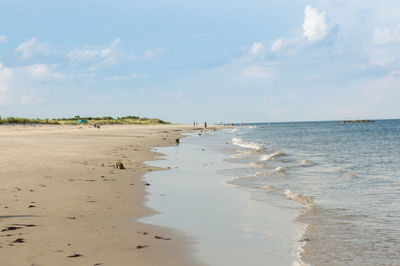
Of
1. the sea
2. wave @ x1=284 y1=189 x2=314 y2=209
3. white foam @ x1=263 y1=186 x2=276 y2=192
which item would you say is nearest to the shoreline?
the sea

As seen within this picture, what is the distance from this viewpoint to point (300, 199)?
44.5ft

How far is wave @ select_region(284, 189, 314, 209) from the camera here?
12.6 metres

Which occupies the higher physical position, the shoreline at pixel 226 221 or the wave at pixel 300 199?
the shoreline at pixel 226 221

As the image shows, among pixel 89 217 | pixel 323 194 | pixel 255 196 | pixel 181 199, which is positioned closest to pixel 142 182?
pixel 181 199

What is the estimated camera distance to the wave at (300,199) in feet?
41.5

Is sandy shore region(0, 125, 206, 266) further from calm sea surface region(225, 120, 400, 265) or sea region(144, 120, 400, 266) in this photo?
calm sea surface region(225, 120, 400, 265)

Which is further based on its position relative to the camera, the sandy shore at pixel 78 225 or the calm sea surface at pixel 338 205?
the calm sea surface at pixel 338 205

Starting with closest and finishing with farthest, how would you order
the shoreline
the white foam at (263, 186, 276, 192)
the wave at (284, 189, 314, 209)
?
the shoreline → the wave at (284, 189, 314, 209) → the white foam at (263, 186, 276, 192)

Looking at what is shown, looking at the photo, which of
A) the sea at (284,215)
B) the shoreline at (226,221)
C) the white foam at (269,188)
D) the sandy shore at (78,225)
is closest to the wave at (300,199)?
the sea at (284,215)

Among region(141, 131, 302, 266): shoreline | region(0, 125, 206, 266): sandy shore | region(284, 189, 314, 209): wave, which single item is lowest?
region(284, 189, 314, 209): wave

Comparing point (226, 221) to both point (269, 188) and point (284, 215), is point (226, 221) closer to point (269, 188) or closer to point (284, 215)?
point (284, 215)

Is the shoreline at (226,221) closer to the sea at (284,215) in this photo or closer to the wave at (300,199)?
the sea at (284,215)

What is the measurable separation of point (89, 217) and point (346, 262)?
6.30m

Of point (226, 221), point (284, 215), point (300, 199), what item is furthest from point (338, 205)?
point (226, 221)
